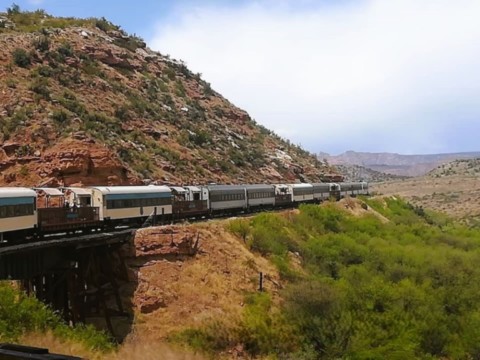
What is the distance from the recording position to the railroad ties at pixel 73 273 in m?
19.0

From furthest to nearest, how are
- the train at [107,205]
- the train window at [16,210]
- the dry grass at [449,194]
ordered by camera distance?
the dry grass at [449,194] < the train at [107,205] < the train window at [16,210]

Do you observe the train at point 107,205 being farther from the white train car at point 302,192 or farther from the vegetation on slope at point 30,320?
the vegetation on slope at point 30,320

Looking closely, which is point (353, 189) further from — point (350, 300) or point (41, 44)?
point (350, 300)

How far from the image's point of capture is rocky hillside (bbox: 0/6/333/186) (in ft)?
132

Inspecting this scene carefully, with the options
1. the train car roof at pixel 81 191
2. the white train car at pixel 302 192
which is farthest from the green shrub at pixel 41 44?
the train car roof at pixel 81 191

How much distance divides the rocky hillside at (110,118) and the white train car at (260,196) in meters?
7.19

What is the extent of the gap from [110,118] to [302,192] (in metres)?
21.5

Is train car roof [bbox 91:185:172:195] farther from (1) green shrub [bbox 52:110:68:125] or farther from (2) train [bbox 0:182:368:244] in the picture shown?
(1) green shrub [bbox 52:110:68:125]

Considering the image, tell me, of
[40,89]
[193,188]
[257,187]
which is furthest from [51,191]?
[257,187]

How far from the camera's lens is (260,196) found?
50.7m

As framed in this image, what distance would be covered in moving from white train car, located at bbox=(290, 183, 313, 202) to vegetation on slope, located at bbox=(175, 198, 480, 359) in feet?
20.8

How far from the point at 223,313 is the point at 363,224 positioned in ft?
104

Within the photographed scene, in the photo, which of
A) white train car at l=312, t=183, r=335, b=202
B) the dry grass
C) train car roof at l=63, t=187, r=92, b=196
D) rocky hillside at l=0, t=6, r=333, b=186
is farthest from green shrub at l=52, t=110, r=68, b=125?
the dry grass

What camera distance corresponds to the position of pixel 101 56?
226ft
